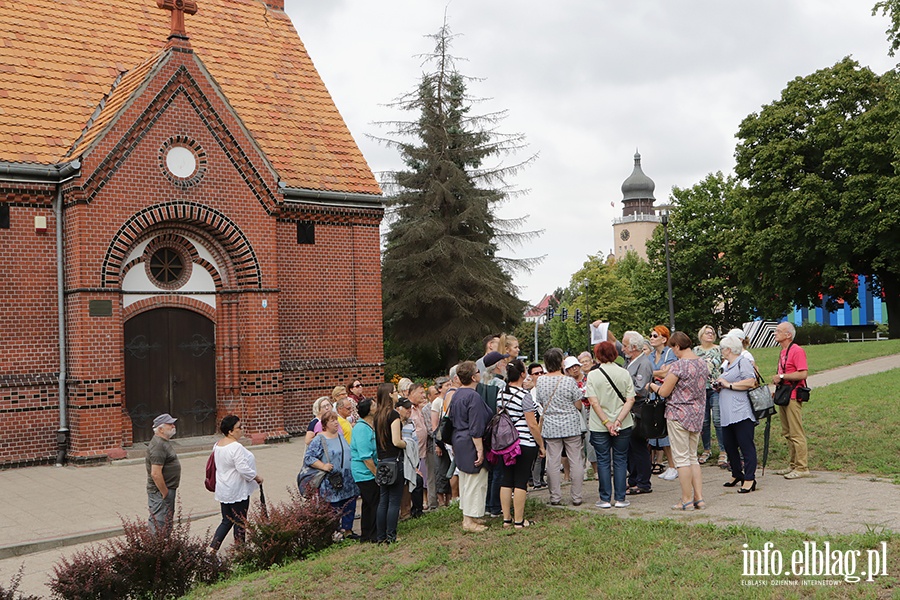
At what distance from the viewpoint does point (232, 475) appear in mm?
8016

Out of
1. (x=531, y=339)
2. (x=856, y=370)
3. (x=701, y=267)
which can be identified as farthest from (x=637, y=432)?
(x=531, y=339)

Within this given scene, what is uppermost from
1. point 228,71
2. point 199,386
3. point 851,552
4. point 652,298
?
point 228,71

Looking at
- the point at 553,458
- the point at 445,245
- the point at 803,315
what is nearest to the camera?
the point at 553,458

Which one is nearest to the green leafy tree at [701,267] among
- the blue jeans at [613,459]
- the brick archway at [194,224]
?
the brick archway at [194,224]

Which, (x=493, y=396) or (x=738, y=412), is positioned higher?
(x=493, y=396)

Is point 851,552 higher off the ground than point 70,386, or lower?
lower

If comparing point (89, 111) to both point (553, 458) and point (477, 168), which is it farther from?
point (477, 168)

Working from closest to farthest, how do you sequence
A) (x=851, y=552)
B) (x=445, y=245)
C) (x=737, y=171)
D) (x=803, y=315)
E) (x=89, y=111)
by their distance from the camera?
(x=851, y=552) < (x=89, y=111) < (x=445, y=245) < (x=737, y=171) < (x=803, y=315)

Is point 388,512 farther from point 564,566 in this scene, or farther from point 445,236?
point 445,236

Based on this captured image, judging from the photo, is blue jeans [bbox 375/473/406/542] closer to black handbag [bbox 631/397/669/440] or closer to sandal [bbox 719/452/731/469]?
black handbag [bbox 631/397/669/440]

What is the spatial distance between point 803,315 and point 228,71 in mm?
58270

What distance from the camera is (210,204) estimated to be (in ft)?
50.9

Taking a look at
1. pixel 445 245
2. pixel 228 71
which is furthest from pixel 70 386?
pixel 445 245

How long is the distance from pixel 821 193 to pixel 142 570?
30.6m
